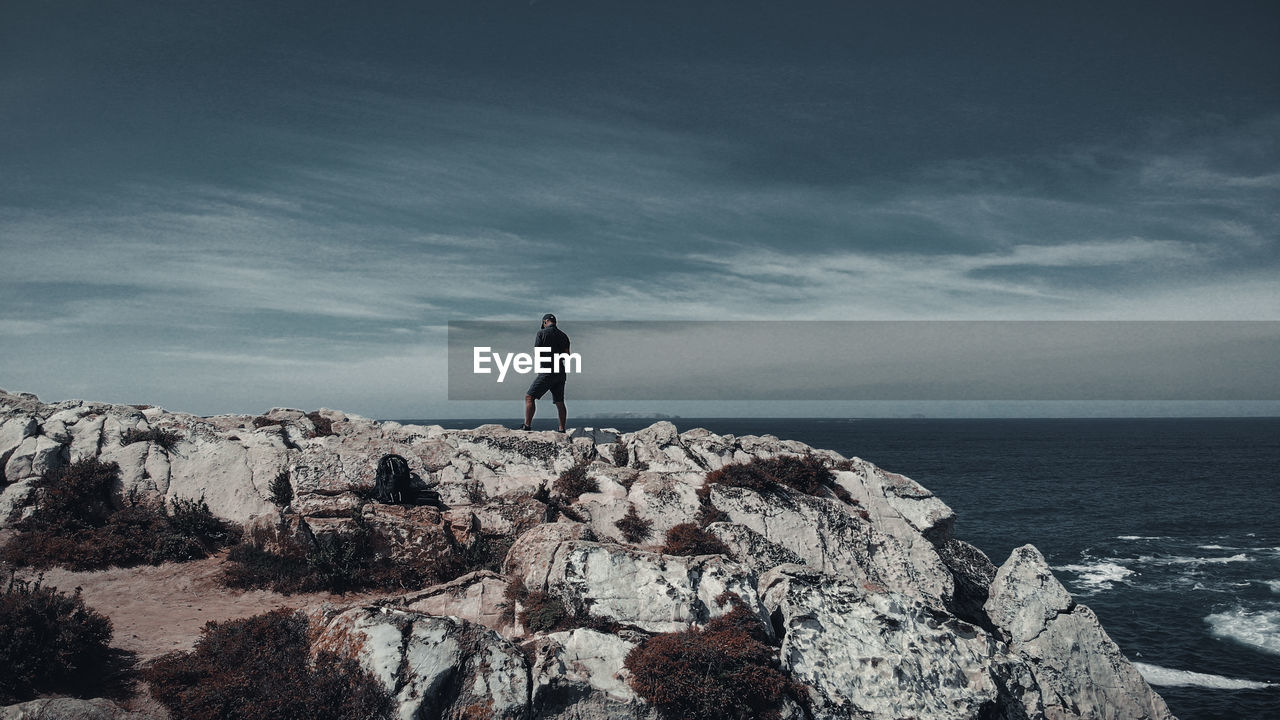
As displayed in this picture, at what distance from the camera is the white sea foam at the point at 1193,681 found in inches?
1096

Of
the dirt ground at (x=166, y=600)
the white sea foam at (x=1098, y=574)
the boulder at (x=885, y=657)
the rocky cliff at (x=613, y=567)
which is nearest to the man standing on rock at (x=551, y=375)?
the rocky cliff at (x=613, y=567)

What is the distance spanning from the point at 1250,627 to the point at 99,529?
52517mm

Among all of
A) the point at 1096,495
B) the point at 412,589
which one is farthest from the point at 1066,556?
the point at 412,589

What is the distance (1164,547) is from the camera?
179 feet

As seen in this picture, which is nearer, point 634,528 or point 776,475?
point 634,528

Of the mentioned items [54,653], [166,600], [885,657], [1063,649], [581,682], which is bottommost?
[1063,649]

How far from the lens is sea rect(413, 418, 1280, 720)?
29.9m

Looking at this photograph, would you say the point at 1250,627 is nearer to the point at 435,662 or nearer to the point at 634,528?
the point at 634,528

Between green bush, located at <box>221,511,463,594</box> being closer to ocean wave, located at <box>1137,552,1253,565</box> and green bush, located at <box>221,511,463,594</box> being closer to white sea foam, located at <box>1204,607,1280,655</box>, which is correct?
white sea foam, located at <box>1204,607,1280,655</box>

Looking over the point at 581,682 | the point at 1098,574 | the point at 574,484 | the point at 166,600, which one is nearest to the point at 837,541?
the point at 574,484

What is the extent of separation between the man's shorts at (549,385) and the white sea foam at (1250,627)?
37.8 m

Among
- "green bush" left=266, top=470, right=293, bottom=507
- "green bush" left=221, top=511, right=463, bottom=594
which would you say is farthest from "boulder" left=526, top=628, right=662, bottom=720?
"green bush" left=266, top=470, right=293, bottom=507

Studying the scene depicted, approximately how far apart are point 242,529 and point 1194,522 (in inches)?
3297

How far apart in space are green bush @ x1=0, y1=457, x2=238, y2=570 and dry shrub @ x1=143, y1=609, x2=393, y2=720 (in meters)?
6.59
